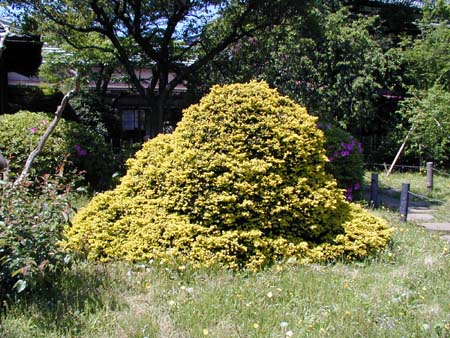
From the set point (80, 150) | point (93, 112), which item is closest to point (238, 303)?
point (80, 150)

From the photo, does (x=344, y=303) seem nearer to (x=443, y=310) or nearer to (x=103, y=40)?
(x=443, y=310)

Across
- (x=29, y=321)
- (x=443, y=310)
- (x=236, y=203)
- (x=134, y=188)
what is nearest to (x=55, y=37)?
(x=134, y=188)

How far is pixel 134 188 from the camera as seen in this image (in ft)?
15.4

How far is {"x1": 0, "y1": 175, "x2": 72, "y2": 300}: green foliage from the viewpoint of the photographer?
292 centimetres

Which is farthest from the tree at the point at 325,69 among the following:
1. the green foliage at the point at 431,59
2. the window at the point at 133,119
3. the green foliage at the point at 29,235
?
the green foliage at the point at 29,235

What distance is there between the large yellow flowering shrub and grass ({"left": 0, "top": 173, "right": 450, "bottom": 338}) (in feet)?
0.63

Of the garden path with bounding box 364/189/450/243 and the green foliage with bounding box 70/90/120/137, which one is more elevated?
the green foliage with bounding box 70/90/120/137

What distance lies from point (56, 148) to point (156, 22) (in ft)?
19.0

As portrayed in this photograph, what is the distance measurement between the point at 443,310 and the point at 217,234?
1.86 metres

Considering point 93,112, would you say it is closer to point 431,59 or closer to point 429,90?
point 429,90

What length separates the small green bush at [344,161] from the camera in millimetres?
7680

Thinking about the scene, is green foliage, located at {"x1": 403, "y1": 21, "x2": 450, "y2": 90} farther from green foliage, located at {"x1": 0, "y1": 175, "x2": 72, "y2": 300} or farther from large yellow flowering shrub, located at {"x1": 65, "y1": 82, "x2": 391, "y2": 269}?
green foliage, located at {"x1": 0, "y1": 175, "x2": 72, "y2": 300}

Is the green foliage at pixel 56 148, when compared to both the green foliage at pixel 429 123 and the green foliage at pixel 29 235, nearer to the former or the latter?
the green foliage at pixel 29 235

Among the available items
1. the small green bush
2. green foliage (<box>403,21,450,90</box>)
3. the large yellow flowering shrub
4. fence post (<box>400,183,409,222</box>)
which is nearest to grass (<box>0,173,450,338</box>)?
the large yellow flowering shrub
